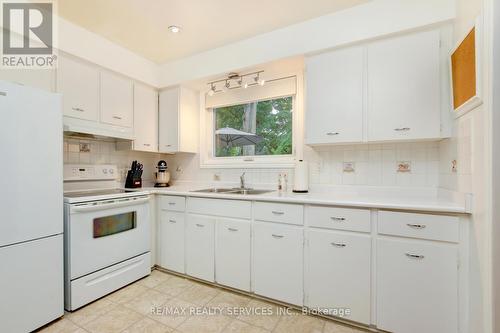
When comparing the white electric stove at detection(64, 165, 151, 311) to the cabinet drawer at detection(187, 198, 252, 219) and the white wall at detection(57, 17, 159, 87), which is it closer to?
the cabinet drawer at detection(187, 198, 252, 219)

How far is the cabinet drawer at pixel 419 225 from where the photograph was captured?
56.2 inches

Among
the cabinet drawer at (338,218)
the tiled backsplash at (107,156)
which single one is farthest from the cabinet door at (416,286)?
Result: the tiled backsplash at (107,156)

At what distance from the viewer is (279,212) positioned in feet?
6.27

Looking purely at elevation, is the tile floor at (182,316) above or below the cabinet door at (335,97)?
below

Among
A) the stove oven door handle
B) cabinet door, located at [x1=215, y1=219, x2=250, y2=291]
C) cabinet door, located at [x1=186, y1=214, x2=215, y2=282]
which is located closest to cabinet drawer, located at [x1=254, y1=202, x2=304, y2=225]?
cabinet door, located at [x1=215, y1=219, x2=250, y2=291]

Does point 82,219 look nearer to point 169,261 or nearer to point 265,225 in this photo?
point 169,261

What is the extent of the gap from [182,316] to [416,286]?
1.61m

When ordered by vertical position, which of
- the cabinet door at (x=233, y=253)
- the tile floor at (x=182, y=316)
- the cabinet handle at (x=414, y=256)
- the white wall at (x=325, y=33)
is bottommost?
the tile floor at (x=182, y=316)

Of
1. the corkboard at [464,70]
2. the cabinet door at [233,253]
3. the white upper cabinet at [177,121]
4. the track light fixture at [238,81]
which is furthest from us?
the white upper cabinet at [177,121]

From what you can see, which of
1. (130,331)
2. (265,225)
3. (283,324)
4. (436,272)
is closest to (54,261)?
(130,331)

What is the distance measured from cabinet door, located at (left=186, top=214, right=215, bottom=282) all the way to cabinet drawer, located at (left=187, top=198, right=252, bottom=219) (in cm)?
7

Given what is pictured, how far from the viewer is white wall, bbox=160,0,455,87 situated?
1.71m

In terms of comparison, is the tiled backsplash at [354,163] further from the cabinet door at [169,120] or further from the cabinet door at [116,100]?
the cabinet door at [169,120]

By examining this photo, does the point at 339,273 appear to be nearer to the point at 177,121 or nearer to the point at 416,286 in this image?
the point at 416,286
